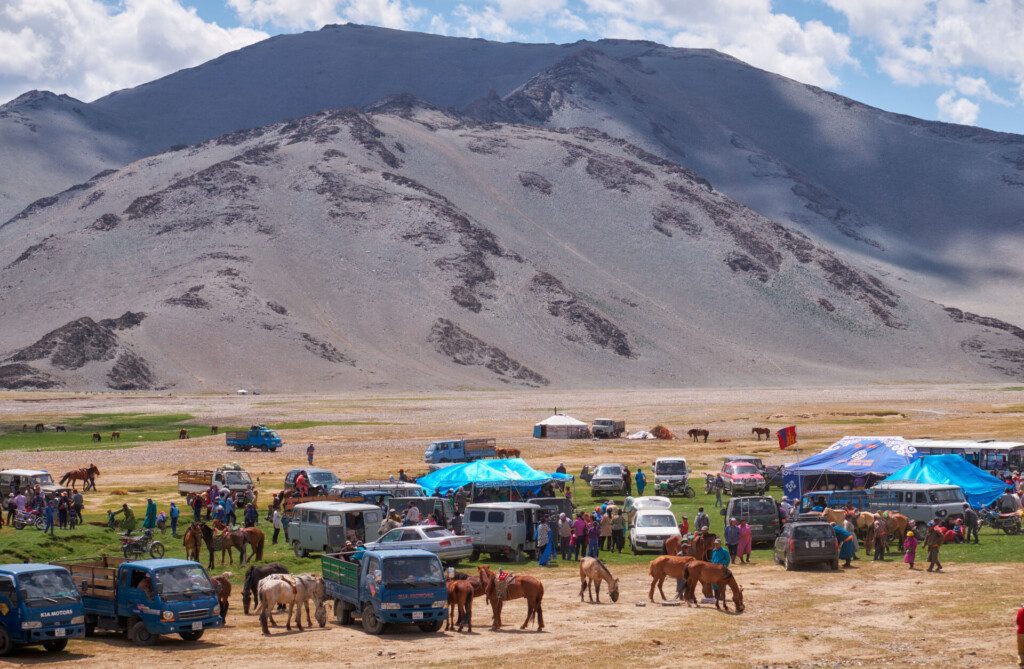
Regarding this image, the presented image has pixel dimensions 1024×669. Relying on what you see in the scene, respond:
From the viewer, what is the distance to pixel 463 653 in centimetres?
2414

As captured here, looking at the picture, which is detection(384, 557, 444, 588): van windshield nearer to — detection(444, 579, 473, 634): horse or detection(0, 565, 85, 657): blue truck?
detection(444, 579, 473, 634): horse

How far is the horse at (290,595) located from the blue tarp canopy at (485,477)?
17.8 metres

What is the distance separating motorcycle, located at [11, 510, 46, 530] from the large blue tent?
26.4 meters

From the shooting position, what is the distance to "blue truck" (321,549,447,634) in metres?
26.0

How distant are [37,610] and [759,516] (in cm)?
2176

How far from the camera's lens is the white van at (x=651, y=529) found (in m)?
38.1

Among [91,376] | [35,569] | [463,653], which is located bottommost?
[463,653]

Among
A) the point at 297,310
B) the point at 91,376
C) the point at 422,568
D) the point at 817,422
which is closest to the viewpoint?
the point at 422,568

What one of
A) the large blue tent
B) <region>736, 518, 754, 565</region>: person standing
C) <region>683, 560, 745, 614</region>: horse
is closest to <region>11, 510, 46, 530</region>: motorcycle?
<region>736, 518, 754, 565</region>: person standing

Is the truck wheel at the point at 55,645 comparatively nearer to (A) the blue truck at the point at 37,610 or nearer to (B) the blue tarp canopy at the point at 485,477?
(A) the blue truck at the point at 37,610

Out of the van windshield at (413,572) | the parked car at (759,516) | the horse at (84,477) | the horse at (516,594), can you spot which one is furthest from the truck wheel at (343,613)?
the horse at (84,477)

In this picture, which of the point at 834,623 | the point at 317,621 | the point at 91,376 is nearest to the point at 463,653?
the point at 317,621

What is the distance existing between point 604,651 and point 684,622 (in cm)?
335

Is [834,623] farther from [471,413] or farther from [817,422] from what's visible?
[471,413]
